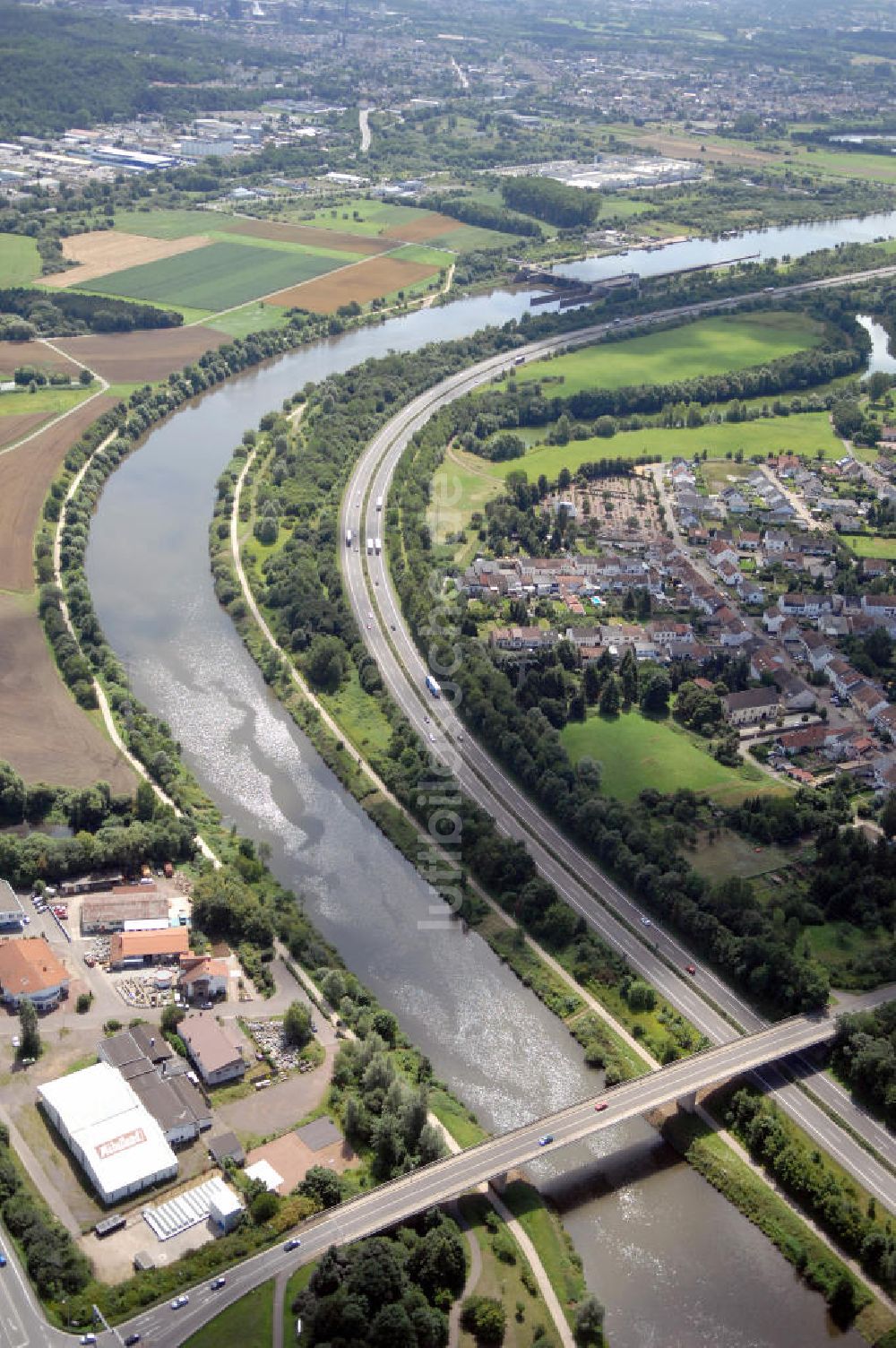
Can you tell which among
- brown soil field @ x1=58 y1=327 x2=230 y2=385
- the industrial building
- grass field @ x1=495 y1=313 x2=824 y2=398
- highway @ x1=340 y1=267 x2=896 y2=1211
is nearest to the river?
highway @ x1=340 y1=267 x2=896 y2=1211

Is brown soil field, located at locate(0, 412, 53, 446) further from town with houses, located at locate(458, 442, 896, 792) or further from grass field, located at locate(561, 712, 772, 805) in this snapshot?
grass field, located at locate(561, 712, 772, 805)

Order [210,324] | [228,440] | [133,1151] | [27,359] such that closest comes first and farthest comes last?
[133,1151] → [228,440] → [27,359] → [210,324]

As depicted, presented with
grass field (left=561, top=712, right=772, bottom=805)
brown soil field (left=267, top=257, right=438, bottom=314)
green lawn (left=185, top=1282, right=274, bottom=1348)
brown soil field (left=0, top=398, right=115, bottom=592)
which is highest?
brown soil field (left=267, top=257, right=438, bottom=314)

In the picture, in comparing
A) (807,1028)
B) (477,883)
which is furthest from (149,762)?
(807,1028)

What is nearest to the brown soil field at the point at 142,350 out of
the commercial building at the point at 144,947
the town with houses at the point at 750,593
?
the town with houses at the point at 750,593

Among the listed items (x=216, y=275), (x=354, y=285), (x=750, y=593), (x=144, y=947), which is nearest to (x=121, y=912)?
(x=144, y=947)

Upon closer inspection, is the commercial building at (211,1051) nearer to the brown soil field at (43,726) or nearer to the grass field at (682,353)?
the brown soil field at (43,726)

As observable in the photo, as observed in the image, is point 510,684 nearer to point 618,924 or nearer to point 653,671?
point 653,671
